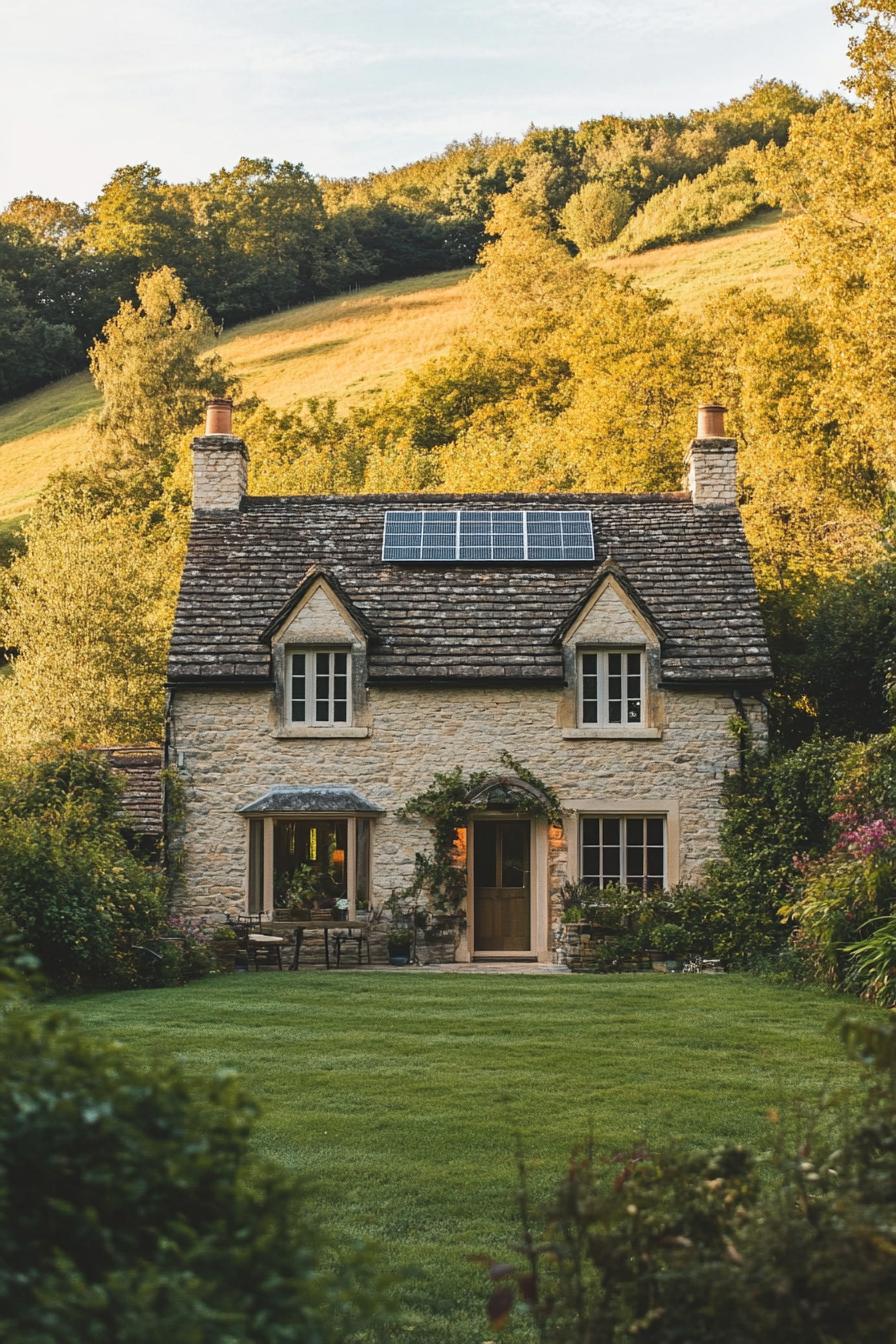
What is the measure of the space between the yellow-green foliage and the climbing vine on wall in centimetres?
6552

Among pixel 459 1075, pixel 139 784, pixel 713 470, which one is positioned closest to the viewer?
pixel 459 1075

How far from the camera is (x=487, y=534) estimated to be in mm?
26984

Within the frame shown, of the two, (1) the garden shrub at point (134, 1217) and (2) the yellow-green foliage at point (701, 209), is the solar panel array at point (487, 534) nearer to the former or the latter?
(1) the garden shrub at point (134, 1217)

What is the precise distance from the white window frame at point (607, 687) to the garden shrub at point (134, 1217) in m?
20.2

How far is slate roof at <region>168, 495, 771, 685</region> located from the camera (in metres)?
24.5

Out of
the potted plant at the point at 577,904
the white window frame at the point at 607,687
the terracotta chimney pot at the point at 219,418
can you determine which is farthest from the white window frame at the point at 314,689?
the terracotta chimney pot at the point at 219,418

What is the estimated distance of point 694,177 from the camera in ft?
295

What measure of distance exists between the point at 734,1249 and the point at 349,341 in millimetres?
76969

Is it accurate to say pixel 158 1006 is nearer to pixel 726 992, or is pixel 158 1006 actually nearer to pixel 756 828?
pixel 726 992

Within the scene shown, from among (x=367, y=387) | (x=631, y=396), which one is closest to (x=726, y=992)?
(x=631, y=396)

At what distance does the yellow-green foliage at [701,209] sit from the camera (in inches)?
3327

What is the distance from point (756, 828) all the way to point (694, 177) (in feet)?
243

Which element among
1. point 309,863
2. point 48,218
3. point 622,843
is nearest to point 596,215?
point 48,218

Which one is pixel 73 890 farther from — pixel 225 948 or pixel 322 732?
pixel 322 732
